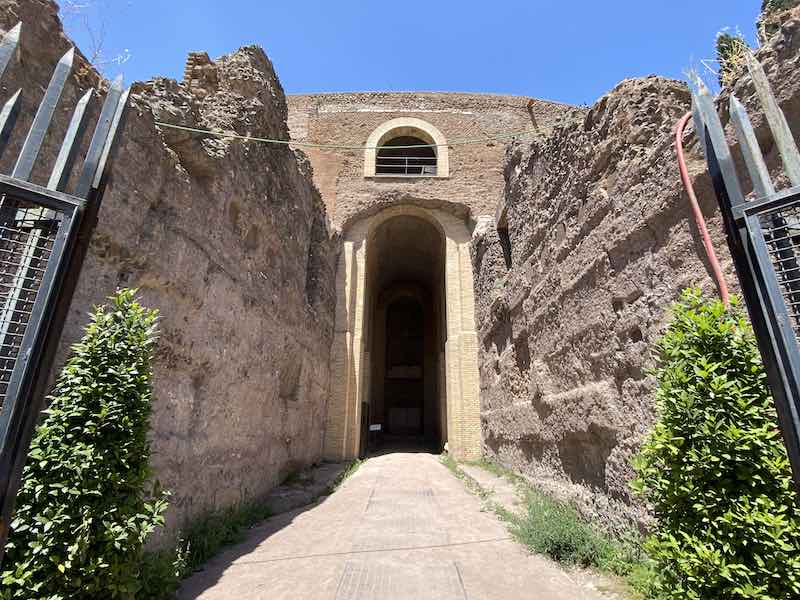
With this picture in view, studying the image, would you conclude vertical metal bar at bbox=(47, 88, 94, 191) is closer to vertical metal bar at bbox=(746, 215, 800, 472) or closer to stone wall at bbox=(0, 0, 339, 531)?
stone wall at bbox=(0, 0, 339, 531)

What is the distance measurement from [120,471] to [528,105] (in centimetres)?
1662

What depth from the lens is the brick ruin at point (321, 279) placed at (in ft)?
11.9

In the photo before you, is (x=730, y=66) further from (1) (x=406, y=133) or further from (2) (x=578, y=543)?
(1) (x=406, y=133)

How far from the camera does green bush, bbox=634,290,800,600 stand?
2.05 metres

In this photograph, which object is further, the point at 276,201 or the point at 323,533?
the point at 276,201

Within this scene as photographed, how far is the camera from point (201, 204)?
16.0ft

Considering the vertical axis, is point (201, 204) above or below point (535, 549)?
above

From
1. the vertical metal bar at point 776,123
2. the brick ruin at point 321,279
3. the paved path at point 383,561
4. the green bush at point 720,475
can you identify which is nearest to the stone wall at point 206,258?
the brick ruin at point 321,279

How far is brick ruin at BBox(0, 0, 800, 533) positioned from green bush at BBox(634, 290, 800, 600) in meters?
1.07

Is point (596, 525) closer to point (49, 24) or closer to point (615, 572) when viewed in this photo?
point (615, 572)

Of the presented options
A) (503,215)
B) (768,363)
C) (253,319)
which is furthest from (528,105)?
(768,363)

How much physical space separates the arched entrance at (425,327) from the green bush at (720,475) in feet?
29.0

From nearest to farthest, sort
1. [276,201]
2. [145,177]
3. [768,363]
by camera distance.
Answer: [768,363] < [145,177] < [276,201]

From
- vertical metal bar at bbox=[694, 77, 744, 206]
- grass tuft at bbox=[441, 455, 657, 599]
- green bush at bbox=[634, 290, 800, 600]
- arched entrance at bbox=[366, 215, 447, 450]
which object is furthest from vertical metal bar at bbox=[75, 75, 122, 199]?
arched entrance at bbox=[366, 215, 447, 450]
